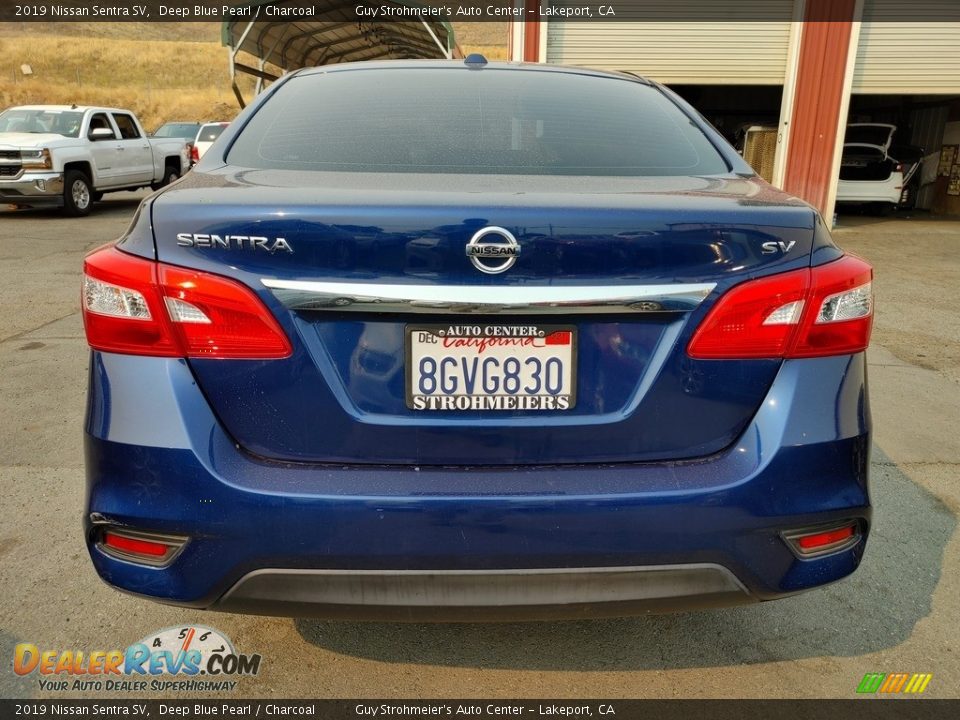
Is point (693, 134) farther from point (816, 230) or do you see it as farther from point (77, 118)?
point (77, 118)

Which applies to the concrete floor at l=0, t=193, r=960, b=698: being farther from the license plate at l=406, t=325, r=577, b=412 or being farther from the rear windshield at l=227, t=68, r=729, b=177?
the rear windshield at l=227, t=68, r=729, b=177

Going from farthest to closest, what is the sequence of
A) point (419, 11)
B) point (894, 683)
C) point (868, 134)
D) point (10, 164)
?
1. point (868, 134)
2. point (419, 11)
3. point (10, 164)
4. point (894, 683)

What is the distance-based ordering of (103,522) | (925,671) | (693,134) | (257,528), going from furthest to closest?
(693,134)
(925,671)
(103,522)
(257,528)

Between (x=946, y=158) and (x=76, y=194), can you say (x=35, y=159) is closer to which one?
(x=76, y=194)

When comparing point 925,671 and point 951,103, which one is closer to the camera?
point 925,671

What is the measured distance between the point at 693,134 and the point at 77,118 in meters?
14.0

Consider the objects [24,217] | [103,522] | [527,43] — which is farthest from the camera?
[24,217]

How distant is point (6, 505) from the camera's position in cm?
302

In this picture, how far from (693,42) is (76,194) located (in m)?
10.7

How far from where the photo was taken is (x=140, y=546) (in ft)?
5.51

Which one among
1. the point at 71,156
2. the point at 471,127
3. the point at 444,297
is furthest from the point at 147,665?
the point at 71,156

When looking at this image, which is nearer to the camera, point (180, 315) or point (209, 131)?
point (180, 315)

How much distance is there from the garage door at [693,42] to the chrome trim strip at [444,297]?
11150 mm

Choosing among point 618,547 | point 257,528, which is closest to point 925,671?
point 618,547
